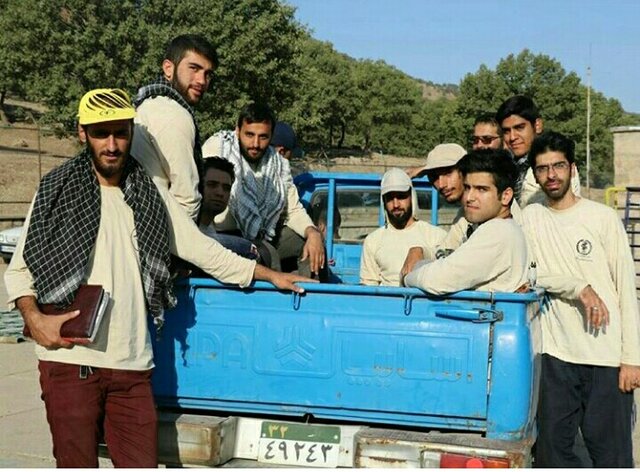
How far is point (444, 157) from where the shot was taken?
199 inches

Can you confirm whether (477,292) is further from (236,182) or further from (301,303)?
(236,182)

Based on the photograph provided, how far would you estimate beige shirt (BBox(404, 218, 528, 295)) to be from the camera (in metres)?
3.48

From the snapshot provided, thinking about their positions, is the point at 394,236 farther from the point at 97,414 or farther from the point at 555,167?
the point at 97,414

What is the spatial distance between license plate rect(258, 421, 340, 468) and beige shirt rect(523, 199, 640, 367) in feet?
4.09

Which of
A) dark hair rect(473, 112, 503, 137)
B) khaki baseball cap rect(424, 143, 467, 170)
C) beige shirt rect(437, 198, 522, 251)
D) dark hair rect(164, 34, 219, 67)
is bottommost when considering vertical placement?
beige shirt rect(437, 198, 522, 251)

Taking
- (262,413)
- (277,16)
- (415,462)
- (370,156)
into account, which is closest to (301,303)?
(262,413)

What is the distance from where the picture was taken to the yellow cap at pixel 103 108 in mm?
3387

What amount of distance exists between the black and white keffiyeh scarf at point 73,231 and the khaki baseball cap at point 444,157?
6.69 ft

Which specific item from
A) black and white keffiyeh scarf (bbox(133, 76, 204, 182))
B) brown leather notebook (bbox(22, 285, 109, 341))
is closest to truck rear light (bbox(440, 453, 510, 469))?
brown leather notebook (bbox(22, 285, 109, 341))

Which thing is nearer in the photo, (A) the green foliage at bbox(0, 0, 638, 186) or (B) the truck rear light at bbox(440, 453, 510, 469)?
(B) the truck rear light at bbox(440, 453, 510, 469)

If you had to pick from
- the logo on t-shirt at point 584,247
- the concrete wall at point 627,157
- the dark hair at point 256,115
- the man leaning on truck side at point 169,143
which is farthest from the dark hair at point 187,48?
the concrete wall at point 627,157

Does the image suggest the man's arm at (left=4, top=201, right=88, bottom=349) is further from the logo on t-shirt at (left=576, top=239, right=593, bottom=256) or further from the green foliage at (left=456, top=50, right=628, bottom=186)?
the green foliage at (left=456, top=50, right=628, bottom=186)

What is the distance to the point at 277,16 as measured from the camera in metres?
34.1

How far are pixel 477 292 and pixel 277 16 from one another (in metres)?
31.9
